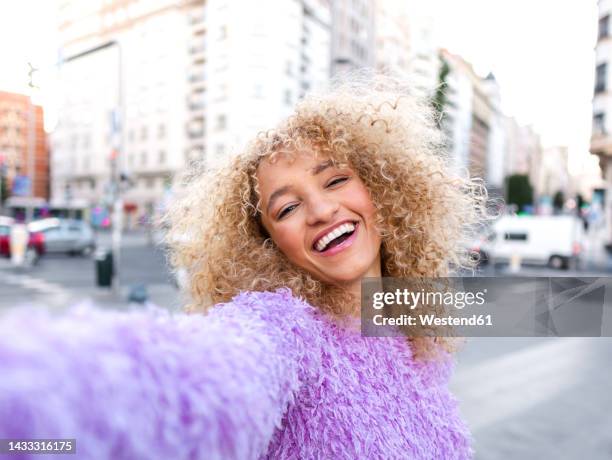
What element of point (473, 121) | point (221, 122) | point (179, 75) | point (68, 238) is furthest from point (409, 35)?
point (473, 121)

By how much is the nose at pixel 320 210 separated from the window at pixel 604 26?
17.5m

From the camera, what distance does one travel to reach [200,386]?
0.45 meters

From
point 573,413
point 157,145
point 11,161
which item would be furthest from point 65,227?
point 11,161

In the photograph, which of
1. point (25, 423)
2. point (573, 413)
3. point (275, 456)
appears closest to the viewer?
point (25, 423)

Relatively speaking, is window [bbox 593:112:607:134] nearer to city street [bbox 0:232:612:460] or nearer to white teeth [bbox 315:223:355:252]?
city street [bbox 0:232:612:460]

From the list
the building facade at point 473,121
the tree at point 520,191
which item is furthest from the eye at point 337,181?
the tree at point 520,191

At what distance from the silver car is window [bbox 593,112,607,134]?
64.4 feet

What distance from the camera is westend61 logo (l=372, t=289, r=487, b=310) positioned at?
83cm

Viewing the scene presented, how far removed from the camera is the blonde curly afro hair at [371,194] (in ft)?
3.27

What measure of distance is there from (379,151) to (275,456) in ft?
2.28

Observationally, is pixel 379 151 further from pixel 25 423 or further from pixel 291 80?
pixel 291 80

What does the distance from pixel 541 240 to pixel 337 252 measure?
16.5 metres

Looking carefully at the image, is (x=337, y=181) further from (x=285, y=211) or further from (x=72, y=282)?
(x=72, y=282)

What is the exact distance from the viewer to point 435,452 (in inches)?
36.3
